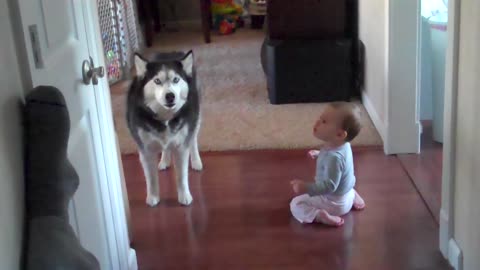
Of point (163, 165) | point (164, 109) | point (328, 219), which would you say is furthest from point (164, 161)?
point (328, 219)

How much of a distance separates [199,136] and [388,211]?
1271mm

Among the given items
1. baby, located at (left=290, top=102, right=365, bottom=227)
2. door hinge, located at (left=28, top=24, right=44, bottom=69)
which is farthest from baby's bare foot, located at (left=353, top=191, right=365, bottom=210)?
door hinge, located at (left=28, top=24, right=44, bottom=69)

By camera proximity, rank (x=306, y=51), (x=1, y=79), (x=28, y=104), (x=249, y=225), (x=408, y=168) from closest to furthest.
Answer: (x=1, y=79) → (x=28, y=104) → (x=249, y=225) → (x=408, y=168) → (x=306, y=51)

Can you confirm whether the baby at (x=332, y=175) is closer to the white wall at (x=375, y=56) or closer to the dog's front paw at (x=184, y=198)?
the dog's front paw at (x=184, y=198)

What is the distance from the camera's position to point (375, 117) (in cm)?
376

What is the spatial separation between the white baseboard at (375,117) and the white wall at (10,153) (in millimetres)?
2347

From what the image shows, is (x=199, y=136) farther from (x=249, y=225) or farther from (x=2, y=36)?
(x=2, y=36)

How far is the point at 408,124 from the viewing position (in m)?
3.37

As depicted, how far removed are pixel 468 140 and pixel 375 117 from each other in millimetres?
1586

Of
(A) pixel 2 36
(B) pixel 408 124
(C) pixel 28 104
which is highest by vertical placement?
(A) pixel 2 36

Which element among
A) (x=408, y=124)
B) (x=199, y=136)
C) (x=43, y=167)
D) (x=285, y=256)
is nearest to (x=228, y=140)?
(x=199, y=136)

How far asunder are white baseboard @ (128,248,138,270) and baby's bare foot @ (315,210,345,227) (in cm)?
75

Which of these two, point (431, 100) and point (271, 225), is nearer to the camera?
point (271, 225)

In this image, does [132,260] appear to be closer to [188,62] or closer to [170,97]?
[170,97]
